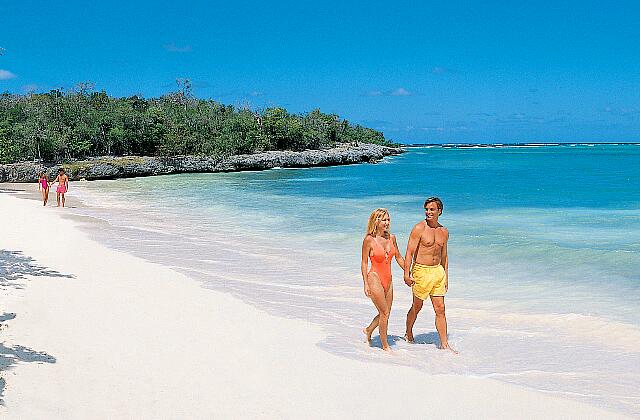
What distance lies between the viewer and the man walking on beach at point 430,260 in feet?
22.1

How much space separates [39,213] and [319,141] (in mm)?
71098

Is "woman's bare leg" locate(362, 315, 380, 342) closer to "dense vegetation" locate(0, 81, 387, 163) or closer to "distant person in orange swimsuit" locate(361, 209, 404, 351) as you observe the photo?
"distant person in orange swimsuit" locate(361, 209, 404, 351)

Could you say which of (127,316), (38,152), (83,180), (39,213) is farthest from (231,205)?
(38,152)

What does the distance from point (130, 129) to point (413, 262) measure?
198ft

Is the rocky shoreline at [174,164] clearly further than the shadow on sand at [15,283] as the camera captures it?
Yes

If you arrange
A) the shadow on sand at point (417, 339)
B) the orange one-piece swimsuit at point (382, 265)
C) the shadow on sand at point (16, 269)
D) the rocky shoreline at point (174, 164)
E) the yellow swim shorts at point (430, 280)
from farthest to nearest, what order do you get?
the rocky shoreline at point (174, 164)
the shadow on sand at point (16, 269)
the shadow on sand at point (417, 339)
the yellow swim shorts at point (430, 280)
the orange one-piece swimsuit at point (382, 265)

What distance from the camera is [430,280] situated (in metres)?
6.82

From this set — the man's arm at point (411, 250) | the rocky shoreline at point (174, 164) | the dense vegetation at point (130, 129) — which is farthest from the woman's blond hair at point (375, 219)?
the rocky shoreline at point (174, 164)

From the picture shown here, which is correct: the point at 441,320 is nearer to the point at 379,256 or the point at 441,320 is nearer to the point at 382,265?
the point at 382,265

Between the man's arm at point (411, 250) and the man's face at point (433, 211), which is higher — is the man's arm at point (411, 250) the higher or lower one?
the lower one

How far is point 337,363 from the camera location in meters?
6.39

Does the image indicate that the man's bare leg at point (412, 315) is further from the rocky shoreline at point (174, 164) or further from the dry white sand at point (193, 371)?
the rocky shoreline at point (174, 164)

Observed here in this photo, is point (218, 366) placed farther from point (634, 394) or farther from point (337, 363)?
point (634, 394)

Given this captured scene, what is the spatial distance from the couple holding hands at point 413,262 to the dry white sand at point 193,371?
79 centimetres
